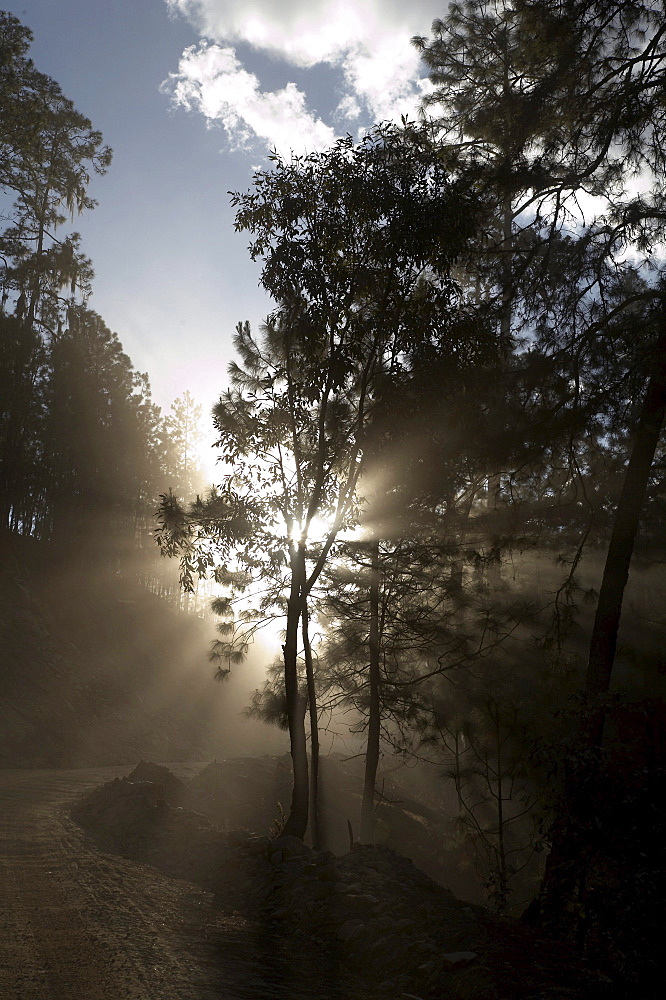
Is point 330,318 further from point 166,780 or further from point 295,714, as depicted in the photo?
point 166,780

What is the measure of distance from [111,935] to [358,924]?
2.28m

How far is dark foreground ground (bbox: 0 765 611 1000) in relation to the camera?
4934 mm

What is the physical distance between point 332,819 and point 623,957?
1513 centimetres

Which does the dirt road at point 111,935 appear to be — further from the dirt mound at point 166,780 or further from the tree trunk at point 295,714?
the dirt mound at point 166,780

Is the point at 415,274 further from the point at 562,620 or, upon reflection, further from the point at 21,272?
the point at 21,272

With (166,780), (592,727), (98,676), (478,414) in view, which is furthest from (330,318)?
(98,676)

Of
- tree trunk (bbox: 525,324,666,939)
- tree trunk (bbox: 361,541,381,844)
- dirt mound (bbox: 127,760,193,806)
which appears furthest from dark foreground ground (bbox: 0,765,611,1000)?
tree trunk (bbox: 361,541,381,844)

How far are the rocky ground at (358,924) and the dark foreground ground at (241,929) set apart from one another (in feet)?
0.05

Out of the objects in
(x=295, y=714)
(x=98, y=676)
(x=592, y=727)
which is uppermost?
(x=98, y=676)

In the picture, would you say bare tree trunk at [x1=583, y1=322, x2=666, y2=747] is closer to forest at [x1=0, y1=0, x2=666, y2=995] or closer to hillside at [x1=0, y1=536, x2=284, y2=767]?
forest at [x1=0, y1=0, x2=666, y2=995]

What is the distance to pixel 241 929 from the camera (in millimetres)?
6520

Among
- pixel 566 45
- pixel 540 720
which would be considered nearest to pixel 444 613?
pixel 540 720

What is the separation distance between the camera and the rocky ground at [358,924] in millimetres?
5117

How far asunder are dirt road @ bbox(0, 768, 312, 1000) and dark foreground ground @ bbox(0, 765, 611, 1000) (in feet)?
0.06
